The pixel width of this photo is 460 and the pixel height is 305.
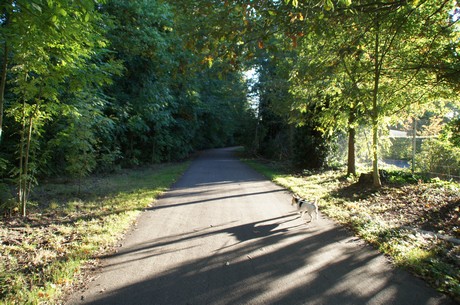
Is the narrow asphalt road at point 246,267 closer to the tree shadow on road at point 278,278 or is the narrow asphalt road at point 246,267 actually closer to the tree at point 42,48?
the tree shadow on road at point 278,278

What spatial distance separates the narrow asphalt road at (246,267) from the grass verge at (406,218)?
312 mm

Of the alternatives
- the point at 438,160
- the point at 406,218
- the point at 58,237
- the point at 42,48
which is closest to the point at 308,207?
the point at 406,218

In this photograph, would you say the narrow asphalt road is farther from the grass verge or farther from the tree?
the tree

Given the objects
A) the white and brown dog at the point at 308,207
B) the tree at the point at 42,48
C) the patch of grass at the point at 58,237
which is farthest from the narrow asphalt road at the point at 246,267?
the tree at the point at 42,48

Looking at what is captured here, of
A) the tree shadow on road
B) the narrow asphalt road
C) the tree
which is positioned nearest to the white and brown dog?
the narrow asphalt road

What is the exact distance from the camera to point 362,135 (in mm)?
15977

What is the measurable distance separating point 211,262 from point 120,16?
11.5 meters

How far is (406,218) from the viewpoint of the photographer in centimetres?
688

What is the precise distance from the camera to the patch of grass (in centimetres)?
364

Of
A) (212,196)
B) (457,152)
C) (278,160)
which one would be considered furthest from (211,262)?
(278,160)

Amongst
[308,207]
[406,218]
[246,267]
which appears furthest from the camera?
[406,218]

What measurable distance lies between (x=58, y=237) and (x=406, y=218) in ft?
24.9

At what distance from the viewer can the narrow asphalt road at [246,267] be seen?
11.5ft

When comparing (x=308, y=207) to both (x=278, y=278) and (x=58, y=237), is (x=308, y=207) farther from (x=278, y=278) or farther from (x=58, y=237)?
(x=58, y=237)
